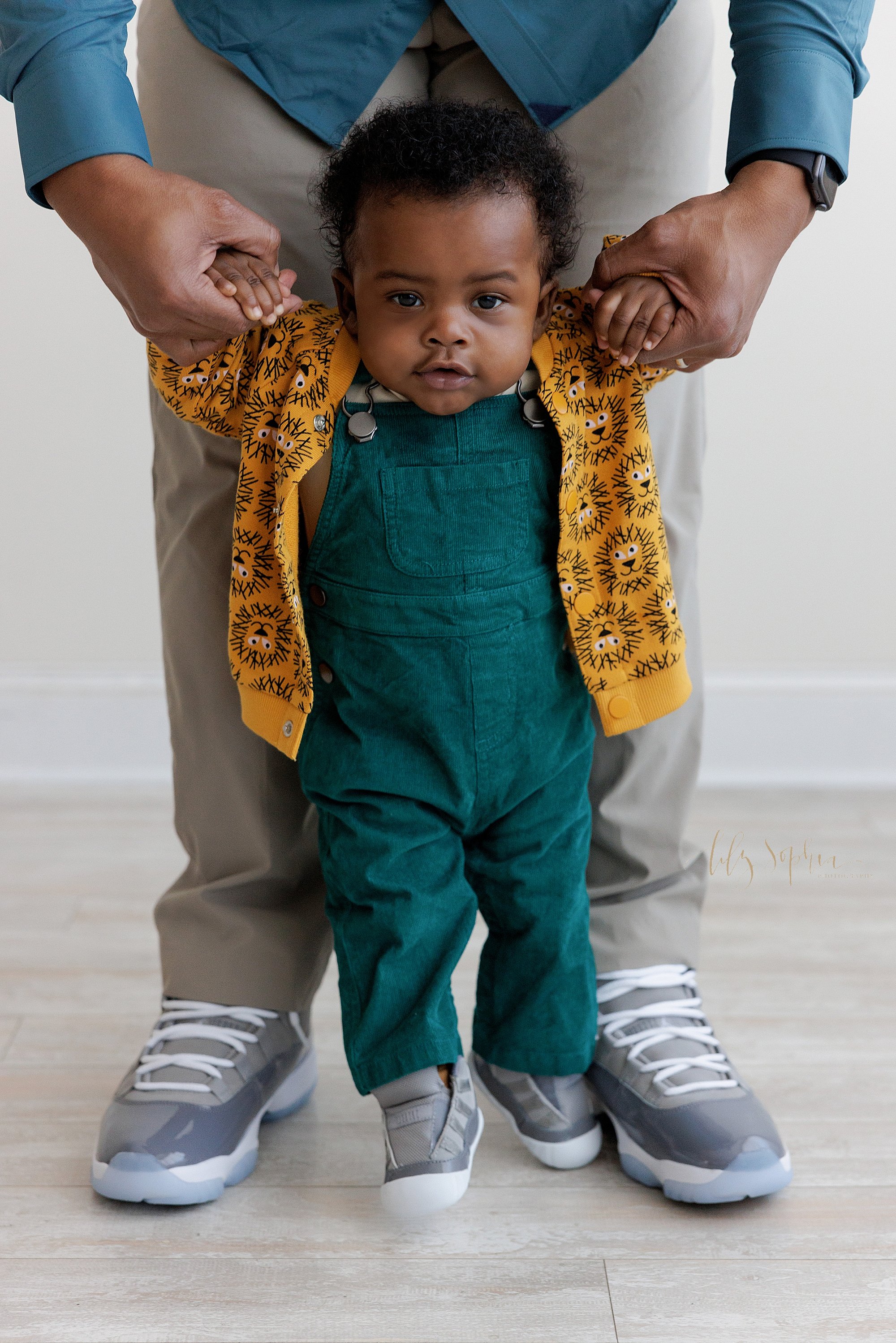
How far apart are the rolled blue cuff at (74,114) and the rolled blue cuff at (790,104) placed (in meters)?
0.36

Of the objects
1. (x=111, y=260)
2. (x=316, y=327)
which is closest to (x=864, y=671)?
(x=316, y=327)

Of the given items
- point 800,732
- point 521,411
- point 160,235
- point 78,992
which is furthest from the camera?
point 800,732

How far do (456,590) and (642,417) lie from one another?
0.56 ft

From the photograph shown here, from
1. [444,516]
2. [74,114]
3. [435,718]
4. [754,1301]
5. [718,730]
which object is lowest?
[754,1301]

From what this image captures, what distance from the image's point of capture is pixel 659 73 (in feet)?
2.68

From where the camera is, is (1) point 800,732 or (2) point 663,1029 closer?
(2) point 663,1029

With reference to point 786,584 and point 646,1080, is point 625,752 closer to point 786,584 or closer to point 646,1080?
point 646,1080

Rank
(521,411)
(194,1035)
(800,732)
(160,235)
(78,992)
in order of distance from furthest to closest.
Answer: (800,732) < (78,992) < (194,1035) < (521,411) < (160,235)

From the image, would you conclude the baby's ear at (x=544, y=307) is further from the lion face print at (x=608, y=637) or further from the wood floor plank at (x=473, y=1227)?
the wood floor plank at (x=473, y=1227)

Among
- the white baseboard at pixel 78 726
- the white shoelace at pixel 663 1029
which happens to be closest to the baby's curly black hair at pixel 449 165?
the white shoelace at pixel 663 1029

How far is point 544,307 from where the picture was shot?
77 cm

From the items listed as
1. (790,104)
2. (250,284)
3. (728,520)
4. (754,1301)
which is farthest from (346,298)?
(728,520)

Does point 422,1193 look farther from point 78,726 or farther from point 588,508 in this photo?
point 78,726

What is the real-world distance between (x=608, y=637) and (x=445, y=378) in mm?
204
